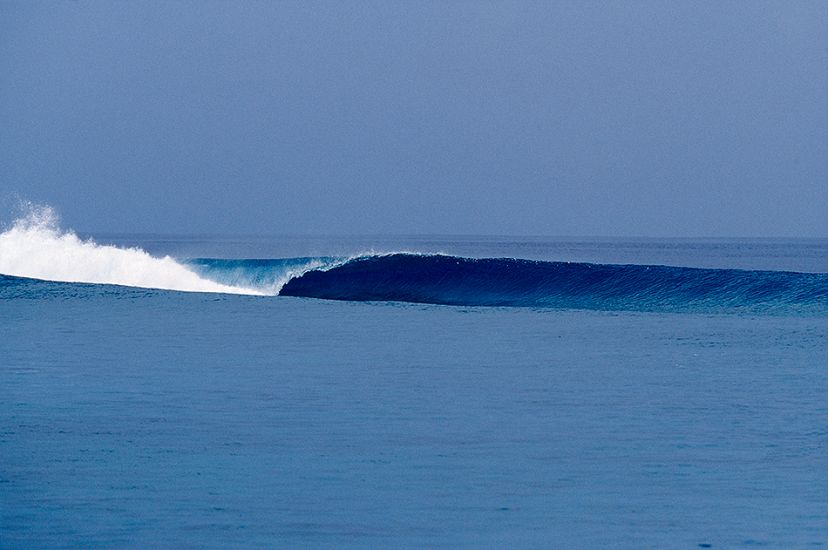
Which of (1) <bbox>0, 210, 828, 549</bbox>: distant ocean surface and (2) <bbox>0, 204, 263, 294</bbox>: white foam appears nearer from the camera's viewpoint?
(1) <bbox>0, 210, 828, 549</bbox>: distant ocean surface

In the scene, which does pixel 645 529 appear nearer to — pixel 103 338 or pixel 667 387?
pixel 667 387

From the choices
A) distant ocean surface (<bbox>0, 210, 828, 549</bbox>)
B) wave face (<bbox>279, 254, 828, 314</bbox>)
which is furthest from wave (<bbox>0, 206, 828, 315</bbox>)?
distant ocean surface (<bbox>0, 210, 828, 549</bbox>)

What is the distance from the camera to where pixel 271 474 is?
4.98m

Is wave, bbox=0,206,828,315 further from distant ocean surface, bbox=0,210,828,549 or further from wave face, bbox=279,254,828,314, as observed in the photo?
distant ocean surface, bbox=0,210,828,549

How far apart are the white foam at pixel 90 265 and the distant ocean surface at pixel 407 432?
12.4m

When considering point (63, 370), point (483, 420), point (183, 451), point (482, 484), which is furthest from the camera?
point (63, 370)

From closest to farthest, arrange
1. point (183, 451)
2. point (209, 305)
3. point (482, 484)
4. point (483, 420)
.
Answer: point (482, 484) → point (183, 451) → point (483, 420) → point (209, 305)

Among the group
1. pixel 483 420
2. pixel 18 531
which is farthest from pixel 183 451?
pixel 483 420

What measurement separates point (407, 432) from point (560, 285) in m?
15.9

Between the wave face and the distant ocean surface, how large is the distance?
15.5 feet

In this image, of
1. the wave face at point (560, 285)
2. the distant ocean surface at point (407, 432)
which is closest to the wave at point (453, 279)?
the wave face at point (560, 285)

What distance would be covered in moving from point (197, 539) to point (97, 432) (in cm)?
225

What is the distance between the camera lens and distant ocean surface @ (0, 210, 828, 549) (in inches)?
165

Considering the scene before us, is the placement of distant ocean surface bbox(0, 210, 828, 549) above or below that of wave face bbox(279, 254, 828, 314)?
below
